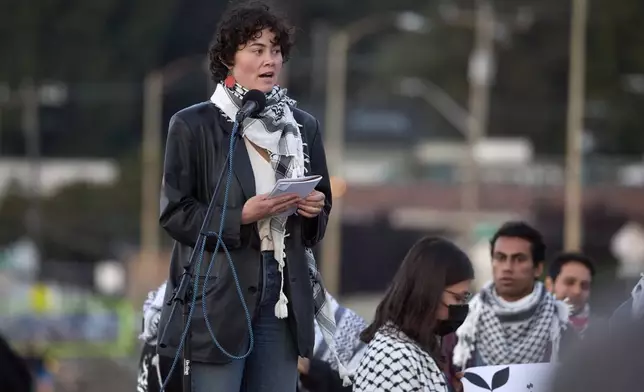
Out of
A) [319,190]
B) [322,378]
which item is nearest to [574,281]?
[322,378]

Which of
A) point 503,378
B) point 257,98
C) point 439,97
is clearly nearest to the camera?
point 257,98

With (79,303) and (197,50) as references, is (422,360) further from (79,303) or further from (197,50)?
→ (197,50)

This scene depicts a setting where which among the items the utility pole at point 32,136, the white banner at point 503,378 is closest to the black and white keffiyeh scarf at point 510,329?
the white banner at point 503,378

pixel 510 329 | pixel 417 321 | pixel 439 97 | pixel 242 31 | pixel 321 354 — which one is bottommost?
pixel 321 354

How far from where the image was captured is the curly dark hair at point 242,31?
6.02 metres

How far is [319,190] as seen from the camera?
6.11 meters

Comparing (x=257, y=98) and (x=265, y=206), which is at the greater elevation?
(x=257, y=98)

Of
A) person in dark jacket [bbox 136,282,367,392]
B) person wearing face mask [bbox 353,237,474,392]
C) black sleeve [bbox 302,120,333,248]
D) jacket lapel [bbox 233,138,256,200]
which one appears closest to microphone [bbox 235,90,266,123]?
jacket lapel [bbox 233,138,256,200]

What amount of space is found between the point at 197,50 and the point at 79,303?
33237mm

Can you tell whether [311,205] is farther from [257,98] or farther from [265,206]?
[257,98]

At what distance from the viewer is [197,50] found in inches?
3610

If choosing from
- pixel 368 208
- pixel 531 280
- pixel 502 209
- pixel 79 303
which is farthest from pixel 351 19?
pixel 531 280

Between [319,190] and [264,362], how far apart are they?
593 millimetres

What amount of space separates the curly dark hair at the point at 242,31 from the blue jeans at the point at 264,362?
26.0 inches
